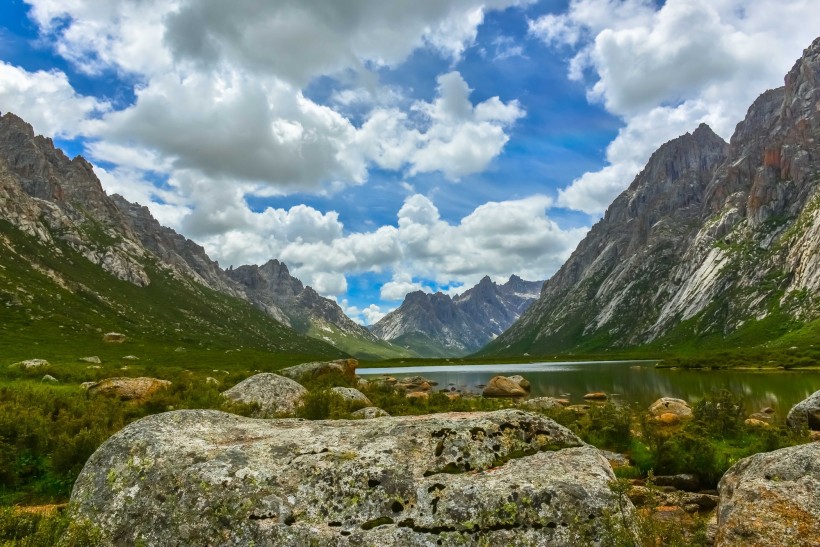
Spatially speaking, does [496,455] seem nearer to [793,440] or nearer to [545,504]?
[545,504]

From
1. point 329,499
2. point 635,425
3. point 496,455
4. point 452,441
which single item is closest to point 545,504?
point 496,455

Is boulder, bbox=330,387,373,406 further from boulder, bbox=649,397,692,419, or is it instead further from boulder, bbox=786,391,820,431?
boulder, bbox=786,391,820,431

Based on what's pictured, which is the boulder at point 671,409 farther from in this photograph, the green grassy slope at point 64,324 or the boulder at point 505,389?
the green grassy slope at point 64,324

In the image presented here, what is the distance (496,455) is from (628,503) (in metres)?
2.22

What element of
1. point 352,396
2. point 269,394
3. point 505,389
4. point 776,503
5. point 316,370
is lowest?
point 505,389

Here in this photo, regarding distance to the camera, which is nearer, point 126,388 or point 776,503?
point 776,503

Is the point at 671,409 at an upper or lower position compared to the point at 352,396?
lower

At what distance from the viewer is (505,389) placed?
64.6 m

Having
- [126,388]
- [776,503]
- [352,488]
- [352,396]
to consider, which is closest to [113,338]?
[126,388]

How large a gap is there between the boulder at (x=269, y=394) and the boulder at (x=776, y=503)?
18.8 m

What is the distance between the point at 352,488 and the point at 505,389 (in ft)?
197

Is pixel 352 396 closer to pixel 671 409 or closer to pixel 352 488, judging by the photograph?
pixel 352 488

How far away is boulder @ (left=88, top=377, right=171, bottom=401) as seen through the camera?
84.7 ft

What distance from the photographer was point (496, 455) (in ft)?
27.8
